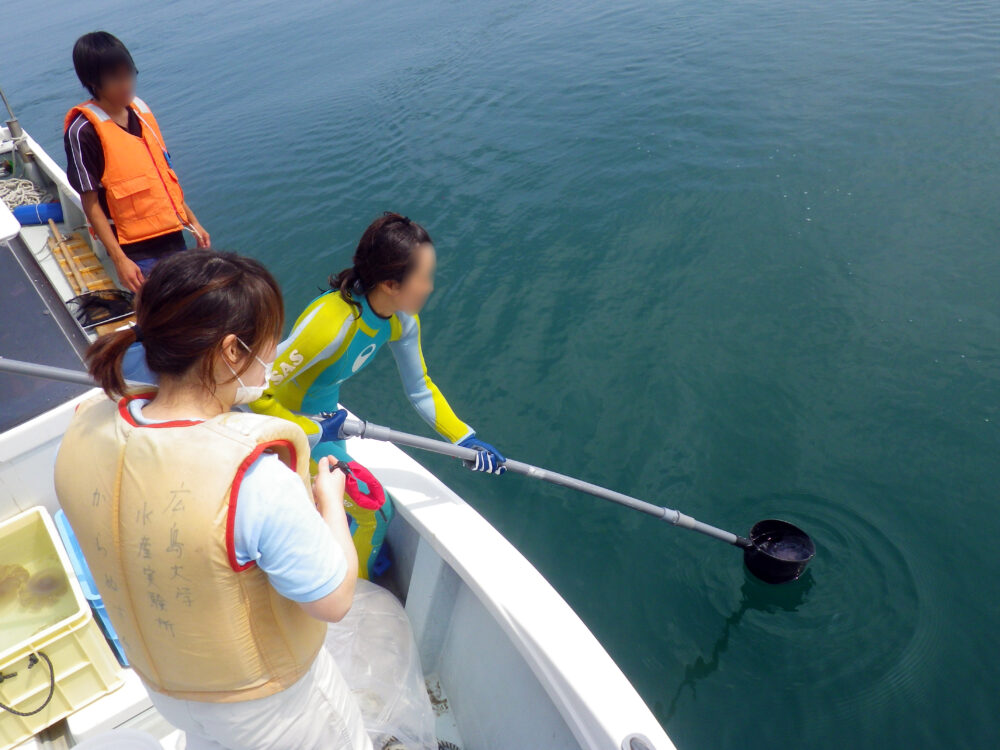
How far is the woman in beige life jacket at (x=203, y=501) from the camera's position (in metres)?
1.39

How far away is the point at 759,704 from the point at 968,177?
667 centimetres

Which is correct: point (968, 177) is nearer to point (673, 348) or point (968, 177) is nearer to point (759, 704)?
point (673, 348)

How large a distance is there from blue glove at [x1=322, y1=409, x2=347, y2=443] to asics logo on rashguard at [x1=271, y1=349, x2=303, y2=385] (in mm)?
250

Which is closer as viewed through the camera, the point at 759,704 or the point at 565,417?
the point at 759,704

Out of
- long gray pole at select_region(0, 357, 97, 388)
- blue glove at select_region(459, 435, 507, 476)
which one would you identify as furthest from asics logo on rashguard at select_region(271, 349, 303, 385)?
blue glove at select_region(459, 435, 507, 476)

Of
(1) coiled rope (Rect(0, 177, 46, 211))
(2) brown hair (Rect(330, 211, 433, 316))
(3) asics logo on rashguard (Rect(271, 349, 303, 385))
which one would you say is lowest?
(1) coiled rope (Rect(0, 177, 46, 211))

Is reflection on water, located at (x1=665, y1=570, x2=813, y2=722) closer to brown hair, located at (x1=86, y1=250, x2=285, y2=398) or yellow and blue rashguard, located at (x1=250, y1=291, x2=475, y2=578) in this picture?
yellow and blue rashguard, located at (x1=250, y1=291, x2=475, y2=578)

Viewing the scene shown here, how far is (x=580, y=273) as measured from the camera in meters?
7.38

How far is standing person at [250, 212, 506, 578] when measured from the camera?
282 cm

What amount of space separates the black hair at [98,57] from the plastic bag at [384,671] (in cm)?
303

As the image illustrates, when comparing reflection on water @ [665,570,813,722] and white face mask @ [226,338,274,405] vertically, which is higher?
white face mask @ [226,338,274,405]

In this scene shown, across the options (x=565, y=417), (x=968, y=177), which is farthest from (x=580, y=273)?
(x=968, y=177)

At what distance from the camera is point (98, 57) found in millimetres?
3580

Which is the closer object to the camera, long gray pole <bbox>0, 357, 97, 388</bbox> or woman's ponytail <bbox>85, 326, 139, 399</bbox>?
woman's ponytail <bbox>85, 326, 139, 399</bbox>
